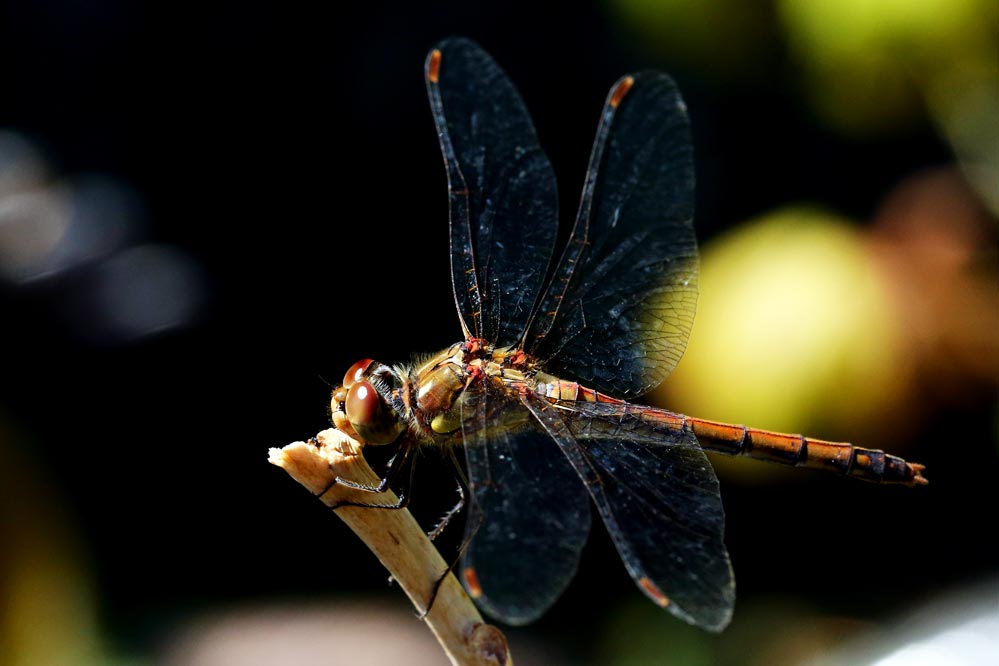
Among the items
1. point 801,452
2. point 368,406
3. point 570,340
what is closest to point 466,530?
point 368,406

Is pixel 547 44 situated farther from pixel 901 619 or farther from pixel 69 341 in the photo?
pixel 901 619

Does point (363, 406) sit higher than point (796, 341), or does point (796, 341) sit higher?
point (363, 406)

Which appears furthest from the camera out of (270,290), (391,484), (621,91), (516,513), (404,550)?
(270,290)

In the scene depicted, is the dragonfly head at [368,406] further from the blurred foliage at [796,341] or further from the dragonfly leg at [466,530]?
the blurred foliage at [796,341]

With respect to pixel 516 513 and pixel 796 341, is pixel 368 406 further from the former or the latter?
pixel 796 341

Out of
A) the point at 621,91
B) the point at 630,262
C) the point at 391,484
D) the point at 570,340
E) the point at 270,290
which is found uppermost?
the point at 621,91

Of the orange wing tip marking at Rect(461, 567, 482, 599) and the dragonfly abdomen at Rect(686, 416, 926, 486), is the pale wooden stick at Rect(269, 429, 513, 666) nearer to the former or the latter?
the orange wing tip marking at Rect(461, 567, 482, 599)
